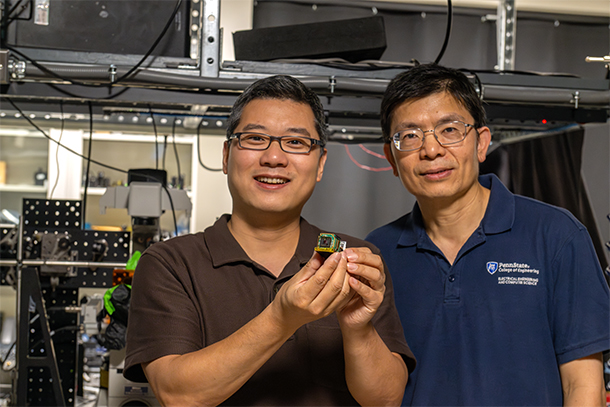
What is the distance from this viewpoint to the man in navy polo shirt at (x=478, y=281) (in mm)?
1130

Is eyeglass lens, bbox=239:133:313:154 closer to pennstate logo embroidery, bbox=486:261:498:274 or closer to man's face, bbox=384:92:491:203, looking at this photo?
man's face, bbox=384:92:491:203

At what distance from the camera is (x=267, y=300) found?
1.00 metres

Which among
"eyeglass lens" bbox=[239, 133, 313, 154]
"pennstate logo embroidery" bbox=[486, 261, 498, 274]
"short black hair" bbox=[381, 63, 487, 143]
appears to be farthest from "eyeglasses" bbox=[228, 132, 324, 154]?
"pennstate logo embroidery" bbox=[486, 261, 498, 274]

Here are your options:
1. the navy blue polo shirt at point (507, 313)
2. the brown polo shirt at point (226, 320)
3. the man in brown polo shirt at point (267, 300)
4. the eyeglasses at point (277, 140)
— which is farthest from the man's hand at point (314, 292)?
the navy blue polo shirt at point (507, 313)

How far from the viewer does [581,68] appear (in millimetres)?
3590

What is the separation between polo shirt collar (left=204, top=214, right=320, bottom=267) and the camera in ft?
3.36

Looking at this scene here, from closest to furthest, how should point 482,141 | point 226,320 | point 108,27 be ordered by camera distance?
point 226,320, point 482,141, point 108,27

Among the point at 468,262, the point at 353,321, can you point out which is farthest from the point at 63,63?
the point at 468,262

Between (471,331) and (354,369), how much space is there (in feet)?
1.22

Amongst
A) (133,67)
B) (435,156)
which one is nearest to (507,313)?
(435,156)

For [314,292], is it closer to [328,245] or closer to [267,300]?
[328,245]

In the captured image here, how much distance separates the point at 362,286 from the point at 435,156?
0.44m

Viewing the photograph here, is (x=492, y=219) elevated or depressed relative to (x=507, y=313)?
elevated

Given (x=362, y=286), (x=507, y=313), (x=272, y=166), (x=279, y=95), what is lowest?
(x=507, y=313)
